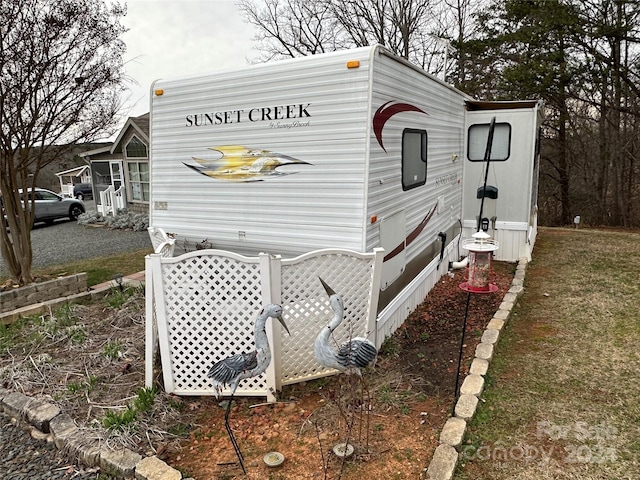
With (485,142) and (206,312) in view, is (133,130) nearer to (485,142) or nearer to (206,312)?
(485,142)

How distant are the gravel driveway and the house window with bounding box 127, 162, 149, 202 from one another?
176cm

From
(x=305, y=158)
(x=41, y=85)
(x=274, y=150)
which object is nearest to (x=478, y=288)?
(x=305, y=158)

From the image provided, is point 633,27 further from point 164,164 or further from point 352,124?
point 164,164

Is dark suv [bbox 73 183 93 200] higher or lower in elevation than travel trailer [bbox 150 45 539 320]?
lower

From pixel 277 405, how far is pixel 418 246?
108 inches

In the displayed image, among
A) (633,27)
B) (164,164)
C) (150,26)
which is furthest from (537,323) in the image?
(633,27)

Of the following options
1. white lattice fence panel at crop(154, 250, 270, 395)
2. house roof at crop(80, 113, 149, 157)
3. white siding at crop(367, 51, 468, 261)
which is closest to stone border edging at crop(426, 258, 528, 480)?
white siding at crop(367, 51, 468, 261)

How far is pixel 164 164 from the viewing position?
Result: 5.16 meters

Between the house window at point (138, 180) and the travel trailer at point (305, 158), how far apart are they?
34.2 ft

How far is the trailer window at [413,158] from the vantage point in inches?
185

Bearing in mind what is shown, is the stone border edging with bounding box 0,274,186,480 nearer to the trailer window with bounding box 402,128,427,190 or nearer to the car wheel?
the trailer window with bounding box 402,128,427,190

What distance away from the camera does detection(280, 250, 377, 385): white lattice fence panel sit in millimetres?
3496

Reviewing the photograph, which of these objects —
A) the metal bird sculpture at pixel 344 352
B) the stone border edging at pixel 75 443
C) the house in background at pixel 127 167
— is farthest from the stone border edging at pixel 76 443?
the house in background at pixel 127 167

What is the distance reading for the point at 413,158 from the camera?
500cm
